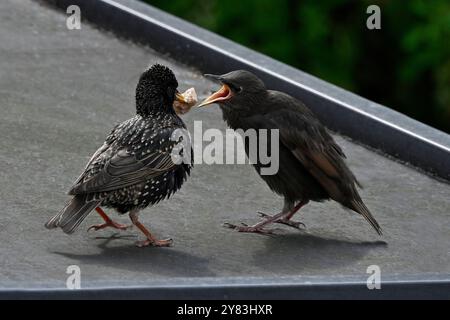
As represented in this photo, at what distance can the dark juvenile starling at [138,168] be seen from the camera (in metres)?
4.85

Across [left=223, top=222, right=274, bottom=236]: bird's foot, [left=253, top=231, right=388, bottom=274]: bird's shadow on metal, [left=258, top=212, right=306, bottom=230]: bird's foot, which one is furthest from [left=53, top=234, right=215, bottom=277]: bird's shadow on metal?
[left=258, top=212, right=306, bottom=230]: bird's foot

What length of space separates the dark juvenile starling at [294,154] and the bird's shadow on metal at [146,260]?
1.56 feet

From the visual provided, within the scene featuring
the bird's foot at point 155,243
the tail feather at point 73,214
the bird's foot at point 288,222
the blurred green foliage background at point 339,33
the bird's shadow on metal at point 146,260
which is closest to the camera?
the bird's shadow on metal at point 146,260

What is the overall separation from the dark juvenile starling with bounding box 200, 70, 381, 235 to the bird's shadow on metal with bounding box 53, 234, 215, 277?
1.56ft

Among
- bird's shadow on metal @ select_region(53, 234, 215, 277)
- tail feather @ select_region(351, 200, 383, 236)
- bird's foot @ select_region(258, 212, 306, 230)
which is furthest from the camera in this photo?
bird's foot @ select_region(258, 212, 306, 230)

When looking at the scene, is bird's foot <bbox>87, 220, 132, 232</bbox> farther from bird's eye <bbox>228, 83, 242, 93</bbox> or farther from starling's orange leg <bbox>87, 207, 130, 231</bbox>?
bird's eye <bbox>228, 83, 242, 93</bbox>

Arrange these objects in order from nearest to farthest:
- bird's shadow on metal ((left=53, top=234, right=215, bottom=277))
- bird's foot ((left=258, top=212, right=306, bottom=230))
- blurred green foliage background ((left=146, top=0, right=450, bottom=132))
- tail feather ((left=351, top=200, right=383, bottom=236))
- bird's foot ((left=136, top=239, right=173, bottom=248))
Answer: bird's shadow on metal ((left=53, top=234, right=215, bottom=277)) → bird's foot ((left=136, top=239, right=173, bottom=248)) → tail feather ((left=351, top=200, right=383, bottom=236)) → bird's foot ((left=258, top=212, right=306, bottom=230)) → blurred green foliage background ((left=146, top=0, right=450, bottom=132))

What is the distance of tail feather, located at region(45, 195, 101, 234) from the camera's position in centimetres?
477

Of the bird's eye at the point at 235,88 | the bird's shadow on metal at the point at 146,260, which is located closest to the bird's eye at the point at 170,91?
the bird's eye at the point at 235,88

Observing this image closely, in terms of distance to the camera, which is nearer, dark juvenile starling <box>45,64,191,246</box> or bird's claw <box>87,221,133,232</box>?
dark juvenile starling <box>45,64,191,246</box>

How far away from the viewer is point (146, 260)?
4.78m

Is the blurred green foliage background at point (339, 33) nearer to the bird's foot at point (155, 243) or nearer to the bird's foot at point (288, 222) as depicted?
the bird's foot at point (288, 222)
